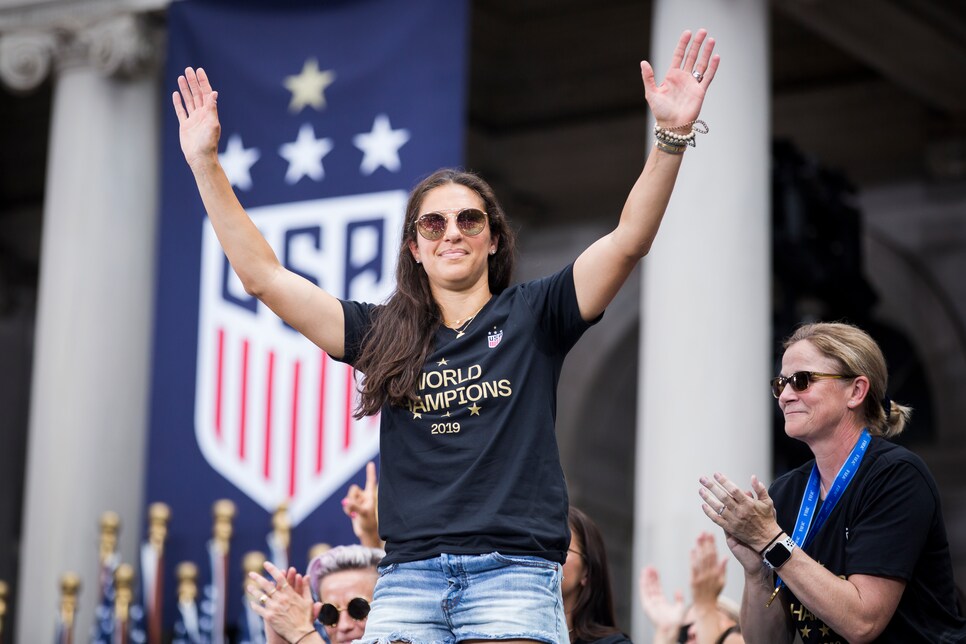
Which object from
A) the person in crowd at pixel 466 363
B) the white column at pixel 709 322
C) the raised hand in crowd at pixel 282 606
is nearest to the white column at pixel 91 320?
the white column at pixel 709 322

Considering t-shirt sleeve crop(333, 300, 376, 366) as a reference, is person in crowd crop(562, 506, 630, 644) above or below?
below

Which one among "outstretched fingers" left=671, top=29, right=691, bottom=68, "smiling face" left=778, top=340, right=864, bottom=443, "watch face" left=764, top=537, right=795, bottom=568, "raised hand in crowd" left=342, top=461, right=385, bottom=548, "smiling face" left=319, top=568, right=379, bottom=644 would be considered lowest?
"smiling face" left=319, top=568, right=379, bottom=644

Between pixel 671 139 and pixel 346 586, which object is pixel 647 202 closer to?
pixel 671 139

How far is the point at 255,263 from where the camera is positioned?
11.2 feet

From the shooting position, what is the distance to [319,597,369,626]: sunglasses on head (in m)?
4.33

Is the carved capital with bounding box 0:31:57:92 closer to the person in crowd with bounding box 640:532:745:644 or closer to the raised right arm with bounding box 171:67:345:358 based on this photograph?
the person in crowd with bounding box 640:532:745:644

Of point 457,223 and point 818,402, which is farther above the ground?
point 457,223

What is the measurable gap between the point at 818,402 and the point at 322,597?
1.80m

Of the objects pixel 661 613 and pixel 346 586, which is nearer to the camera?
pixel 346 586

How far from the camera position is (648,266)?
8719mm

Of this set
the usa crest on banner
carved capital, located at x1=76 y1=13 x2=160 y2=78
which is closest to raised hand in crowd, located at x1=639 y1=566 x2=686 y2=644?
the usa crest on banner

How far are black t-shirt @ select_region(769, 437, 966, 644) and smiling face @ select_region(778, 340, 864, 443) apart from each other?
111mm

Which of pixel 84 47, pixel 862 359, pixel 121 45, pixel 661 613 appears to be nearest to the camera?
pixel 862 359

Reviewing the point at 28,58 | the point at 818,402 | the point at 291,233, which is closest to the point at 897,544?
the point at 818,402
